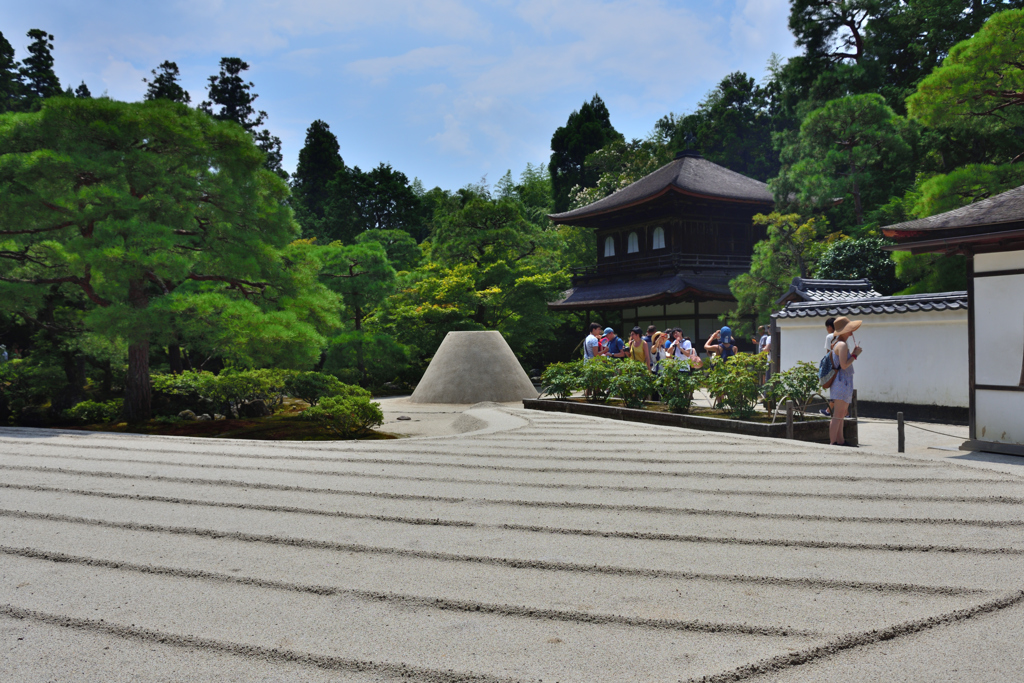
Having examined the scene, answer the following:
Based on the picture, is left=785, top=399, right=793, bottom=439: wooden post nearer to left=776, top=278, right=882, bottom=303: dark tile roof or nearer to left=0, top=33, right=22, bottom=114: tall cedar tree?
left=776, top=278, right=882, bottom=303: dark tile roof

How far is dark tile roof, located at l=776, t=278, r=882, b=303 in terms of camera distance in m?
14.6

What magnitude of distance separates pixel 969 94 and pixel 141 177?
15.0m

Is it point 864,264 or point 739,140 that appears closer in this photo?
point 864,264

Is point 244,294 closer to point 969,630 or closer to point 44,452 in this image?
point 44,452

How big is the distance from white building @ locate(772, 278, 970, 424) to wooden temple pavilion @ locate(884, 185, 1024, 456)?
2.94m

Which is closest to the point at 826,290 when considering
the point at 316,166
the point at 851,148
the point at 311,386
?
the point at 851,148

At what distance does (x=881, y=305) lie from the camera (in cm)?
1185

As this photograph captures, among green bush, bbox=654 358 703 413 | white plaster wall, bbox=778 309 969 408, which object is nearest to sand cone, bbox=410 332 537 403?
green bush, bbox=654 358 703 413

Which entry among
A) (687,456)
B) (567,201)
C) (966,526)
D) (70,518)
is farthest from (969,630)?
(567,201)

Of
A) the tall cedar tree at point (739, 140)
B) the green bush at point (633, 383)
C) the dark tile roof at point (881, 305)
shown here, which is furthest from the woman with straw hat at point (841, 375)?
the tall cedar tree at point (739, 140)

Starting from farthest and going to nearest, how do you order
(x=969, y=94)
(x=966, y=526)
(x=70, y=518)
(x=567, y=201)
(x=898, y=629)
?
(x=567, y=201) → (x=969, y=94) → (x=70, y=518) → (x=966, y=526) → (x=898, y=629)

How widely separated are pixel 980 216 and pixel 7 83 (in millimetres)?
39274

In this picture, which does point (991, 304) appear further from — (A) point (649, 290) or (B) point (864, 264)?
(A) point (649, 290)

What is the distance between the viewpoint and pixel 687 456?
265 inches
